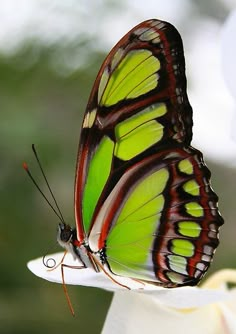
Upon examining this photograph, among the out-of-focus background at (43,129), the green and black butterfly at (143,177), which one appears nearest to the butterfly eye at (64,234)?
the green and black butterfly at (143,177)

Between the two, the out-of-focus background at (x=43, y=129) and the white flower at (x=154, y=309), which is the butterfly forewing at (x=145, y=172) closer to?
the white flower at (x=154, y=309)

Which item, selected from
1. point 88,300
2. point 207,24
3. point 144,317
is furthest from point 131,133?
point 207,24

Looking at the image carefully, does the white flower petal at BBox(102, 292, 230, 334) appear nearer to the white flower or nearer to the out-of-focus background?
the white flower

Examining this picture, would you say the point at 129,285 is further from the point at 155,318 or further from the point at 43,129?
the point at 43,129

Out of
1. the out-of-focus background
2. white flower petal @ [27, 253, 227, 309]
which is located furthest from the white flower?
the out-of-focus background

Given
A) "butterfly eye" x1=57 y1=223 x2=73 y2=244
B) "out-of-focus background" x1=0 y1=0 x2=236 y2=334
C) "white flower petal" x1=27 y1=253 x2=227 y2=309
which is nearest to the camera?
"white flower petal" x1=27 y1=253 x2=227 y2=309

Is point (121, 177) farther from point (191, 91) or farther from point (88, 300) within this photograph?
point (191, 91)
